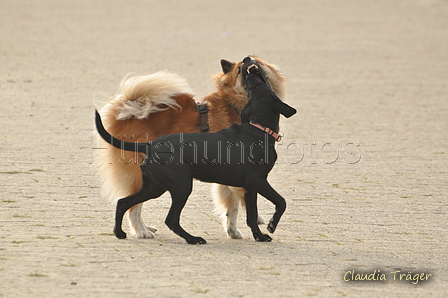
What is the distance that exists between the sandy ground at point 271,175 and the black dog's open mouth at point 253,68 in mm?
1681

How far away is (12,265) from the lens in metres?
5.25

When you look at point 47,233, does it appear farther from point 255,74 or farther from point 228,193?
point 255,74

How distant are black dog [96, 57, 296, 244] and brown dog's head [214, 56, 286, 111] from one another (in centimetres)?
41

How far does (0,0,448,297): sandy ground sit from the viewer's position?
A: 5262mm

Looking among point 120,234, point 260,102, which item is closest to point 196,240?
point 120,234

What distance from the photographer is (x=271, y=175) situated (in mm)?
9523

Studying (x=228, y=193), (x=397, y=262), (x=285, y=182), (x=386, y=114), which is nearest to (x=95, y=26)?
(x=386, y=114)

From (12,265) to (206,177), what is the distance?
192 cm

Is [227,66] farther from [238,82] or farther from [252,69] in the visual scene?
[252,69]

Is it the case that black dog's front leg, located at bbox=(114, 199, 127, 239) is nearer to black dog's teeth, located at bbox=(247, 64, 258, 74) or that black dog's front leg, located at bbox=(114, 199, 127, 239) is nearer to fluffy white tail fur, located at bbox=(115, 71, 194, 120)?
fluffy white tail fur, located at bbox=(115, 71, 194, 120)

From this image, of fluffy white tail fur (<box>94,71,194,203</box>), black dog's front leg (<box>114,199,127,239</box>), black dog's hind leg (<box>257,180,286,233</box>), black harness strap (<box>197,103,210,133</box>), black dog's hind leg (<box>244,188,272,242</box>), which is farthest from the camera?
black harness strap (<box>197,103,210,133</box>)

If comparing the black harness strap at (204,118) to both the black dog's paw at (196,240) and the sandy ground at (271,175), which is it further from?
the black dog's paw at (196,240)

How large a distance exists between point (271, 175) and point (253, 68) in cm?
335

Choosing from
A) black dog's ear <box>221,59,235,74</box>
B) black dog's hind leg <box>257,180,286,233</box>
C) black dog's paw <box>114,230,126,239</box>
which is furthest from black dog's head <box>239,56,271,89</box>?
black dog's paw <box>114,230,126,239</box>
